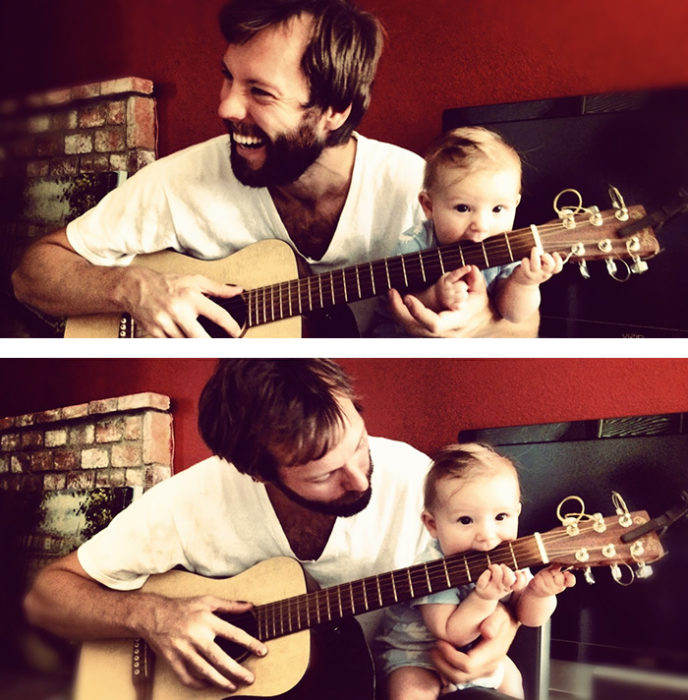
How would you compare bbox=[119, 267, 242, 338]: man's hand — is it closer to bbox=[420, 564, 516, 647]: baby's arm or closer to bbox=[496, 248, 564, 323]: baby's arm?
bbox=[496, 248, 564, 323]: baby's arm

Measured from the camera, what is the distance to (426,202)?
5.00 feet

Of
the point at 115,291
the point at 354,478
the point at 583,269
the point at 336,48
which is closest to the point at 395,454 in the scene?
the point at 354,478

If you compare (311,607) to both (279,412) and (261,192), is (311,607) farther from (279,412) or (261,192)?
(261,192)

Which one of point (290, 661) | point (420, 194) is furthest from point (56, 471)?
point (420, 194)

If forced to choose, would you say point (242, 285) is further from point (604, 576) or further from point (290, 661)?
point (604, 576)

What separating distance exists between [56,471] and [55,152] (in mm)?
566

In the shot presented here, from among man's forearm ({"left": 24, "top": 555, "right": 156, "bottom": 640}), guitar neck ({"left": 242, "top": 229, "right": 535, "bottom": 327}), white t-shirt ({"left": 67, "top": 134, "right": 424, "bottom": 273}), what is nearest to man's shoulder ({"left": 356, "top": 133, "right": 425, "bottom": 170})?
white t-shirt ({"left": 67, "top": 134, "right": 424, "bottom": 273})

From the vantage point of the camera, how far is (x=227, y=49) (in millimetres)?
1577

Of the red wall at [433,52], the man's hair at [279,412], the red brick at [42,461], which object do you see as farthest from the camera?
the red brick at [42,461]

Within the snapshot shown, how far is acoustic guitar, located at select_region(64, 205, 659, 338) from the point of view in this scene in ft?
4.94

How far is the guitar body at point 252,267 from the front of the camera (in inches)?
62.6

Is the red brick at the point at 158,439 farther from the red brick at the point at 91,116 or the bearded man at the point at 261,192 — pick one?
the red brick at the point at 91,116

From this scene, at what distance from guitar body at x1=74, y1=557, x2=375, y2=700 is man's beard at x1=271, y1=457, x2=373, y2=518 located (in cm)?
10

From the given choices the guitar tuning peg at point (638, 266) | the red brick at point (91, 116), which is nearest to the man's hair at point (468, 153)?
the guitar tuning peg at point (638, 266)
